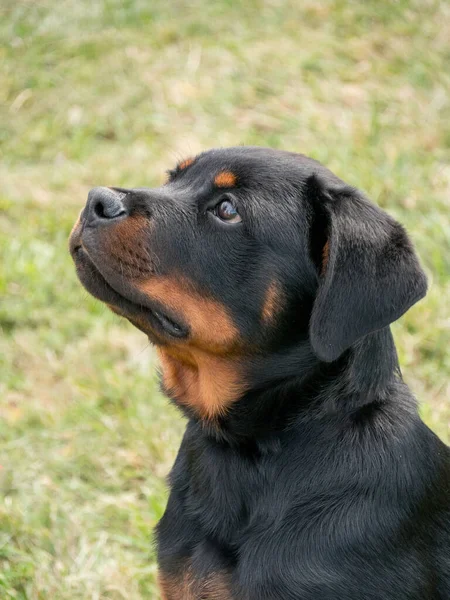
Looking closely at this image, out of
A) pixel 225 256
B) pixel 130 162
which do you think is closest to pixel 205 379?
pixel 225 256

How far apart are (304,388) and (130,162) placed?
4.82 m

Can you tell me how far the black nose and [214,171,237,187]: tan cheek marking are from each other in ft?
1.21

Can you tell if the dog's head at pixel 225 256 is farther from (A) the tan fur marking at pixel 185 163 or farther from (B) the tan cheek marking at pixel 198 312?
(A) the tan fur marking at pixel 185 163

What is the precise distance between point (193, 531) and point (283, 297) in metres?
0.87

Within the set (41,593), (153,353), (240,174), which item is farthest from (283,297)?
(153,353)

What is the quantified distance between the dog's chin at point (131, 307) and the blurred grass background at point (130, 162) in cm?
137

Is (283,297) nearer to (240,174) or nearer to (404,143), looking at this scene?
(240,174)

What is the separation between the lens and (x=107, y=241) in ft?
9.62

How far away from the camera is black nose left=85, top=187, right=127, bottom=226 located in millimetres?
2953

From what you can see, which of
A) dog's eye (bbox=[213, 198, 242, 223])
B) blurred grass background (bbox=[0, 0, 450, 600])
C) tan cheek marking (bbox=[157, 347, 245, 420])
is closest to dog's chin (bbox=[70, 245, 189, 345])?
tan cheek marking (bbox=[157, 347, 245, 420])

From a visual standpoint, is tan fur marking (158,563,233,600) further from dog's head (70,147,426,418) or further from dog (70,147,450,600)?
dog's head (70,147,426,418)

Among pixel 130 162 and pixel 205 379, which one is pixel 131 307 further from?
pixel 130 162

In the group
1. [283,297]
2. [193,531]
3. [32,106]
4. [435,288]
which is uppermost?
[283,297]

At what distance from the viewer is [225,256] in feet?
9.93
